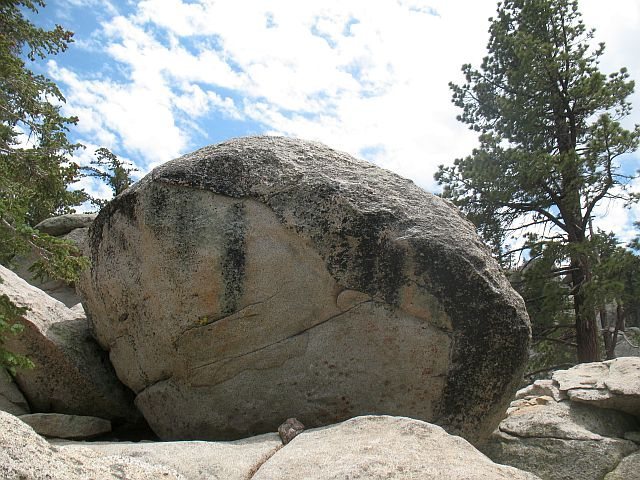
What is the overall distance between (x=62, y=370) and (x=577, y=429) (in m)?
6.38

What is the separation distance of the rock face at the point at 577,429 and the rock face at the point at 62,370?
473 cm

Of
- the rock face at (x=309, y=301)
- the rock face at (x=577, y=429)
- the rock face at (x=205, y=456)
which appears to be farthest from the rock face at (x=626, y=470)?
the rock face at (x=205, y=456)

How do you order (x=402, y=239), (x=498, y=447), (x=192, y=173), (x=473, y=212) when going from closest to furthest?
(x=402, y=239)
(x=192, y=173)
(x=498, y=447)
(x=473, y=212)

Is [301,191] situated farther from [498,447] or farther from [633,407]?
[633,407]

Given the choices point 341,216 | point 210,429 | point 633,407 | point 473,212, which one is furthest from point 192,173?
point 473,212

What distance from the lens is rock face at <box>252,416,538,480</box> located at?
4293 millimetres

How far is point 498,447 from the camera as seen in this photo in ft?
26.3

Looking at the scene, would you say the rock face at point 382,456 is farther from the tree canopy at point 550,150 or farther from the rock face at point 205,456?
the tree canopy at point 550,150

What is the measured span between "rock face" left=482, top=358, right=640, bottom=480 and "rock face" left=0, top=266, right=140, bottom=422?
4730 mm

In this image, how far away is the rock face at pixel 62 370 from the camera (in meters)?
7.84

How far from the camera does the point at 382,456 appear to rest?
14.9 feet

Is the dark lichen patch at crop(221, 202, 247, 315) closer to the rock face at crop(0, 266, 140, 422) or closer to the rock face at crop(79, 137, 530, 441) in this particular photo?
the rock face at crop(79, 137, 530, 441)

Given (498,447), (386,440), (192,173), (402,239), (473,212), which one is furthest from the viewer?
(473,212)

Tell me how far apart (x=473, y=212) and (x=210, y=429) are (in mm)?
12585
